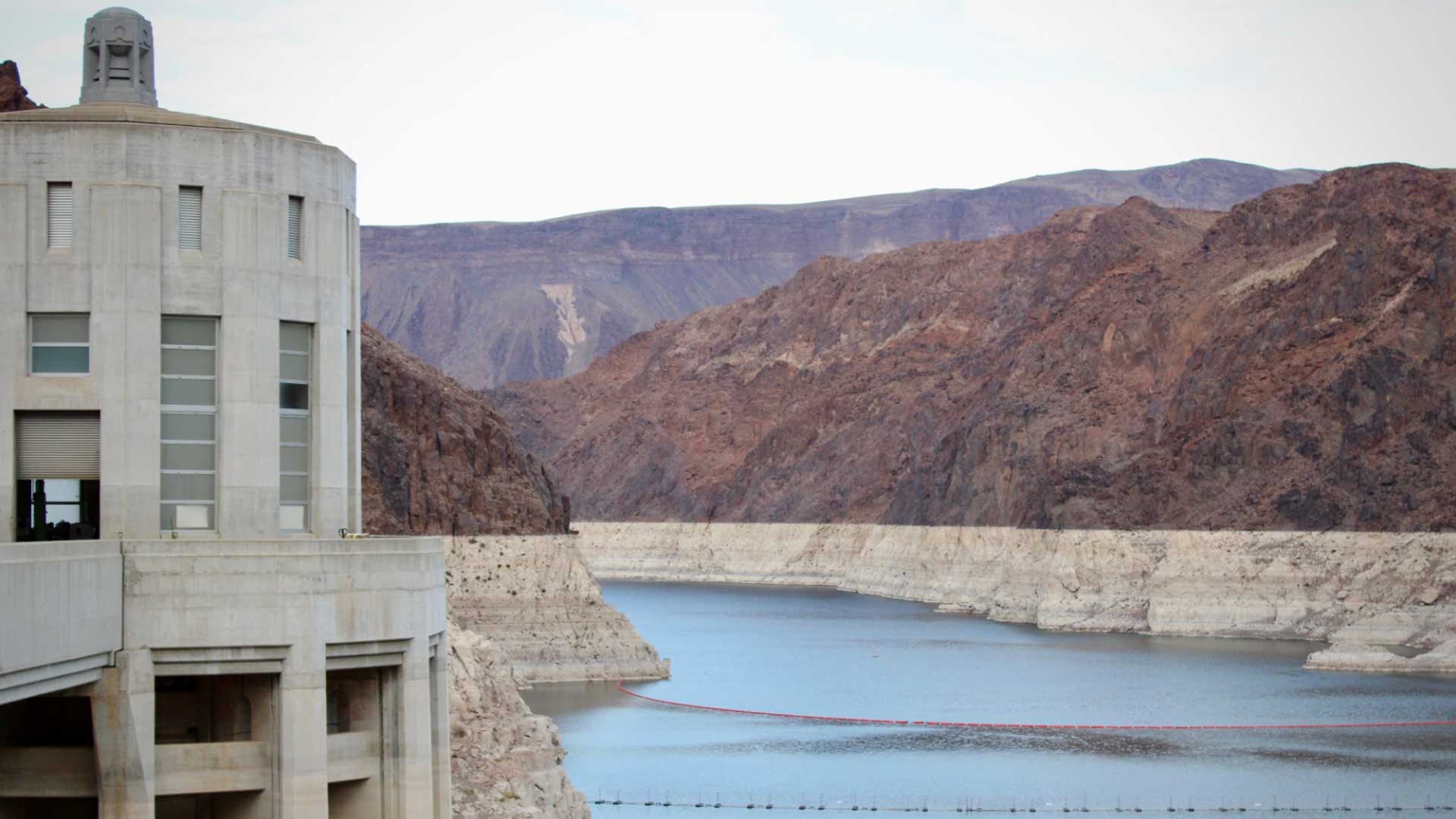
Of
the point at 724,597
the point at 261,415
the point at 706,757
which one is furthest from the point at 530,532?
the point at 724,597

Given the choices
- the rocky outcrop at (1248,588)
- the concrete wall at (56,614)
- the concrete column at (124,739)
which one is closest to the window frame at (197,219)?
the concrete wall at (56,614)

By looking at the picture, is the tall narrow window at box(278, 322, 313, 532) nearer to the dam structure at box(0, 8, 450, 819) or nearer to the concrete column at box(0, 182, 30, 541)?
the dam structure at box(0, 8, 450, 819)

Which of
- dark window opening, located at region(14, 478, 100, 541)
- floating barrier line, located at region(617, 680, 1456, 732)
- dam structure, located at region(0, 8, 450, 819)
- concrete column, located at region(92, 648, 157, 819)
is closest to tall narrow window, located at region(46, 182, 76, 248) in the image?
dam structure, located at region(0, 8, 450, 819)

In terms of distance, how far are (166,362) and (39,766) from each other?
2849 millimetres

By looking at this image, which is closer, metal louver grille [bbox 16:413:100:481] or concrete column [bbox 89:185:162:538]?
concrete column [bbox 89:185:162:538]

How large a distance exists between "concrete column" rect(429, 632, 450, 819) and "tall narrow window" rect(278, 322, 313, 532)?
5.34ft

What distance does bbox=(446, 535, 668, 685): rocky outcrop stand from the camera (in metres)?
79.6

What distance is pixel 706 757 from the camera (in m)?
66.1

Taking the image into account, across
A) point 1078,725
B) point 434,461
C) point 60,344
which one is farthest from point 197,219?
point 434,461

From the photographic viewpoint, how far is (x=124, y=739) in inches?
578

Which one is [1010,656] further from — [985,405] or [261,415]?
[261,415]

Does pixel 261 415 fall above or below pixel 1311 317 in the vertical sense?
below

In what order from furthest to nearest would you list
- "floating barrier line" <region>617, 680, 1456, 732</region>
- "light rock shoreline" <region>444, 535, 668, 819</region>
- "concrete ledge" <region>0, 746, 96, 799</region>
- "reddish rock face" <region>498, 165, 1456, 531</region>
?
"reddish rock face" <region>498, 165, 1456, 531</region>
"light rock shoreline" <region>444, 535, 668, 819</region>
"floating barrier line" <region>617, 680, 1456, 732</region>
"concrete ledge" <region>0, 746, 96, 799</region>

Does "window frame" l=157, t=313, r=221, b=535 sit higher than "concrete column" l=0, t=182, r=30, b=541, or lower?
lower
